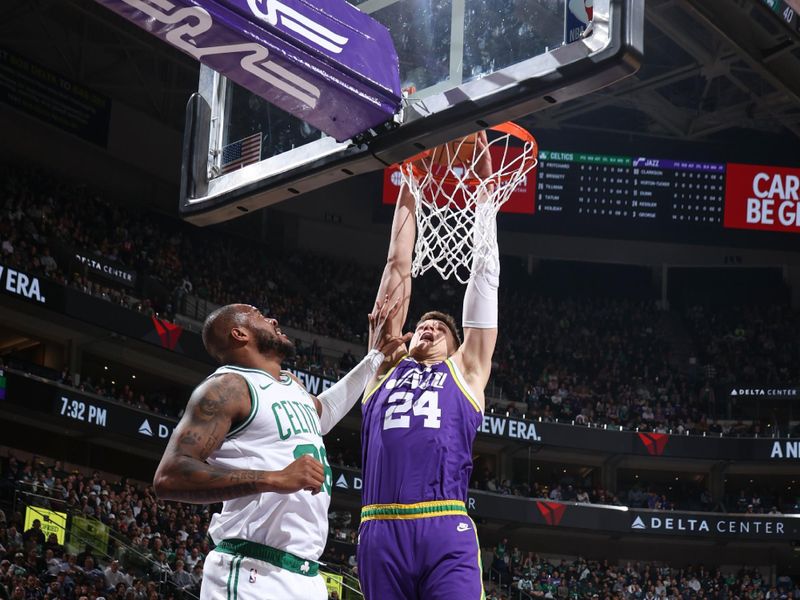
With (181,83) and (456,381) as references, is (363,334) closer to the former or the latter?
(181,83)

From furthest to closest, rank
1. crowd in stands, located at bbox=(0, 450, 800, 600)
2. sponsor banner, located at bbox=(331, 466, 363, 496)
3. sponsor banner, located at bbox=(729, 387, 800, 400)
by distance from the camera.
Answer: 1. sponsor banner, located at bbox=(729, 387, 800, 400)
2. sponsor banner, located at bbox=(331, 466, 363, 496)
3. crowd in stands, located at bbox=(0, 450, 800, 600)

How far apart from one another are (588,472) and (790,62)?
14819mm

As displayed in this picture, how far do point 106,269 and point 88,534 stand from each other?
7.76 meters

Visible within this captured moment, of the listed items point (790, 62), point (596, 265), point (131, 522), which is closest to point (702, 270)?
point (596, 265)

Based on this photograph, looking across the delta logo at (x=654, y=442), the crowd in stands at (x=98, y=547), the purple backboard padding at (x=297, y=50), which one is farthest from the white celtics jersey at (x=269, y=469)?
the delta logo at (x=654, y=442)

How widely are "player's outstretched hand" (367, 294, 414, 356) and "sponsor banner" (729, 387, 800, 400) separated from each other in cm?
2465

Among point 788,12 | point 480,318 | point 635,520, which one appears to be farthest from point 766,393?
point 480,318

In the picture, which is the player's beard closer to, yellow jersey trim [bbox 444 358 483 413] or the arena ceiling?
yellow jersey trim [bbox 444 358 483 413]

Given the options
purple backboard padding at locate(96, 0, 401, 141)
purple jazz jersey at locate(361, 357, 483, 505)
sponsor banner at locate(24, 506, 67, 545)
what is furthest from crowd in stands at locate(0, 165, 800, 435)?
purple backboard padding at locate(96, 0, 401, 141)

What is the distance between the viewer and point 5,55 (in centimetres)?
2317

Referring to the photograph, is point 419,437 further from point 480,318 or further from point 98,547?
point 98,547

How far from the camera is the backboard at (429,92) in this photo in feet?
14.1

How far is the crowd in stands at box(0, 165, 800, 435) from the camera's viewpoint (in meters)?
23.4

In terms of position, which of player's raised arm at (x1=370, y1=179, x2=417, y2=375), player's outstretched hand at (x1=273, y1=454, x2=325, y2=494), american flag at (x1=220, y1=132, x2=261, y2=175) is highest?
american flag at (x1=220, y1=132, x2=261, y2=175)
